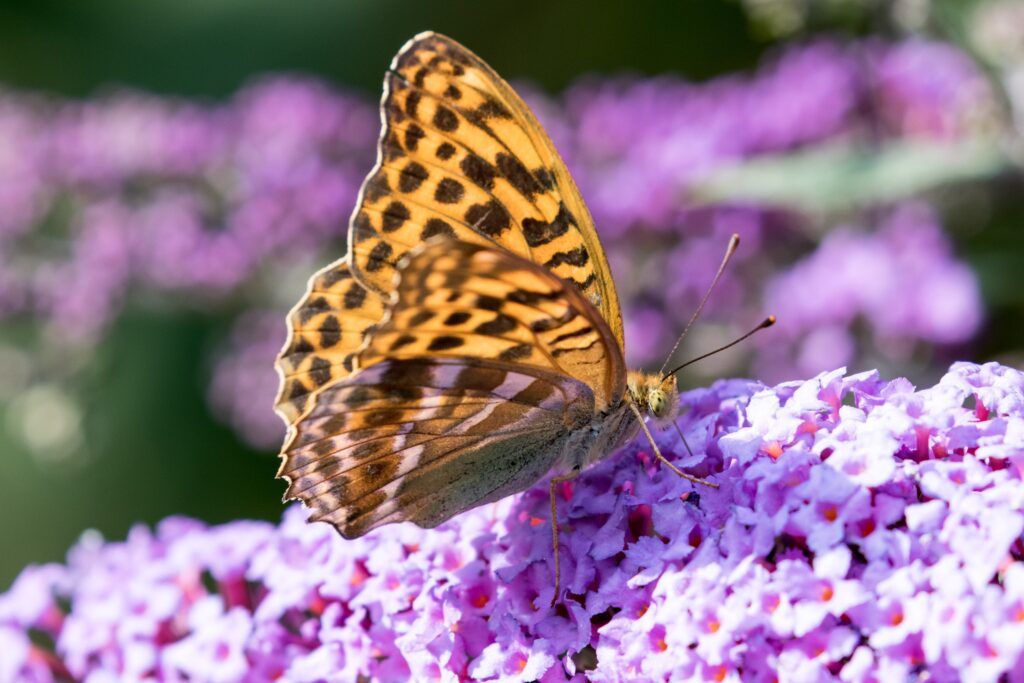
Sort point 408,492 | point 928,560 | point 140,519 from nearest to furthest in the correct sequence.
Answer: point 928,560
point 408,492
point 140,519

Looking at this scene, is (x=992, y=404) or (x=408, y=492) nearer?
(x=992, y=404)

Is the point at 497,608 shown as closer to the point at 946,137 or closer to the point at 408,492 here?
the point at 408,492

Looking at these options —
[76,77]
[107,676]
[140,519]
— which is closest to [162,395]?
[140,519]

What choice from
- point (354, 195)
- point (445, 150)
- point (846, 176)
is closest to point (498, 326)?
Result: point (445, 150)

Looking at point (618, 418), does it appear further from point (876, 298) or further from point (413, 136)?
point (876, 298)

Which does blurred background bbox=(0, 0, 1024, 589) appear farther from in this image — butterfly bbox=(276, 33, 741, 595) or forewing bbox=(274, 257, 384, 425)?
forewing bbox=(274, 257, 384, 425)

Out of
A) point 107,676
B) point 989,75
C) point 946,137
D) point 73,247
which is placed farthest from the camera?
point 73,247

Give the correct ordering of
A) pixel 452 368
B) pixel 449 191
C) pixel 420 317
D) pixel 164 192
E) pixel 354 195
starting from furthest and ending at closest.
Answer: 1. pixel 164 192
2. pixel 354 195
3. pixel 449 191
4. pixel 452 368
5. pixel 420 317

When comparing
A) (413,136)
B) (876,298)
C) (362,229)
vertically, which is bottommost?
(876,298)
